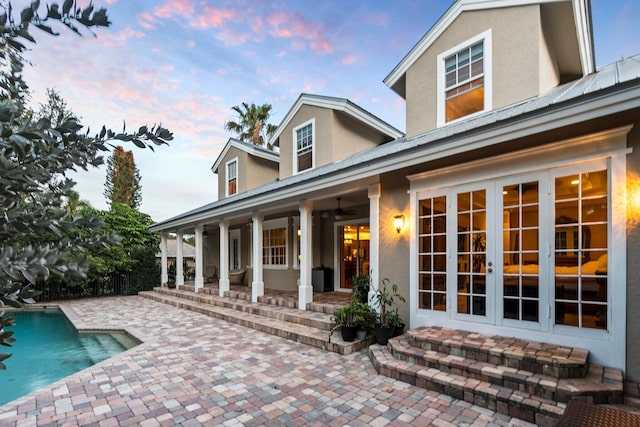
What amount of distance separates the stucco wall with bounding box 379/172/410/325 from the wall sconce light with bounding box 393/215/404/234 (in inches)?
2.7

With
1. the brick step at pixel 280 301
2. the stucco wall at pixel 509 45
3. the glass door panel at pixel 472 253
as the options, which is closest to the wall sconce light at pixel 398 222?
the glass door panel at pixel 472 253

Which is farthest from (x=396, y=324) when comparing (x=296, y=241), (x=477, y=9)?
(x=477, y=9)

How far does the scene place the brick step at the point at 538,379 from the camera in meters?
3.12

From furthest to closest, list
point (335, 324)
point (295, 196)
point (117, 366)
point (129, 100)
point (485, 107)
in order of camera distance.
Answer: point (295, 196) < point (129, 100) < point (335, 324) < point (485, 107) < point (117, 366)

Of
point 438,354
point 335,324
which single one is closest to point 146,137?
point 438,354

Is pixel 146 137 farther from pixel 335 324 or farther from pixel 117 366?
pixel 335 324

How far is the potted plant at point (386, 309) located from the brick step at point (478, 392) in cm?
66

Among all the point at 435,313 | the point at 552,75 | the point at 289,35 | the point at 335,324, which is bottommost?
the point at 335,324

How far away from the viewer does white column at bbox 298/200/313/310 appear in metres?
7.32

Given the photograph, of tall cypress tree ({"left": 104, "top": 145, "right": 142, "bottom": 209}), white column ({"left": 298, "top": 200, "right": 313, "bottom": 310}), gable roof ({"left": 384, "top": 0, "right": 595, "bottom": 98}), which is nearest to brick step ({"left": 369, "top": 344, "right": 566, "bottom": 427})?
white column ({"left": 298, "top": 200, "right": 313, "bottom": 310})

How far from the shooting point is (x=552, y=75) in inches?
225

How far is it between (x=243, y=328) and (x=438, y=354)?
14.6 ft

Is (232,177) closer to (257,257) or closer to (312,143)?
(312,143)

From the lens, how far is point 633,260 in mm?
3518
